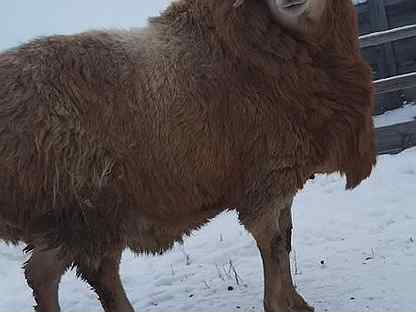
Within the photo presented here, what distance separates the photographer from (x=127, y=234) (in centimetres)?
346

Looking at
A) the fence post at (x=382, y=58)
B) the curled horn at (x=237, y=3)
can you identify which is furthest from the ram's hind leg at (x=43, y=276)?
the fence post at (x=382, y=58)

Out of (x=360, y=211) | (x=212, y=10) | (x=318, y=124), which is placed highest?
(x=212, y=10)

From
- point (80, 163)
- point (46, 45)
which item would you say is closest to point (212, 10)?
point (46, 45)

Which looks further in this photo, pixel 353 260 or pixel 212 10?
pixel 353 260

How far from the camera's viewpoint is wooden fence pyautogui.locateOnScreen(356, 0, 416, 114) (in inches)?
331

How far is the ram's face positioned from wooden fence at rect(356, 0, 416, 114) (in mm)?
5011

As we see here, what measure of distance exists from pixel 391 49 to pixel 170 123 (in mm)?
5836

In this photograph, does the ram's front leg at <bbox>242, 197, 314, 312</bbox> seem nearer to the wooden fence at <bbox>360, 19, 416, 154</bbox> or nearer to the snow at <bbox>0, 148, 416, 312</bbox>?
the snow at <bbox>0, 148, 416, 312</bbox>

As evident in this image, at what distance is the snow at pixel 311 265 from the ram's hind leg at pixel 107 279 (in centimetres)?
80

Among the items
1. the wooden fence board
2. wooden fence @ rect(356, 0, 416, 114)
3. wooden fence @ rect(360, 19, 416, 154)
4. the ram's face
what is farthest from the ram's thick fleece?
wooden fence @ rect(356, 0, 416, 114)

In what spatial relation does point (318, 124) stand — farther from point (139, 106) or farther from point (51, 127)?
point (51, 127)

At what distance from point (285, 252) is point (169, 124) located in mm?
1099

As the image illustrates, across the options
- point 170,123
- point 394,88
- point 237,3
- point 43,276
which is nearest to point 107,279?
point 43,276

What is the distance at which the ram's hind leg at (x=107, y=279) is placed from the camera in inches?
137
